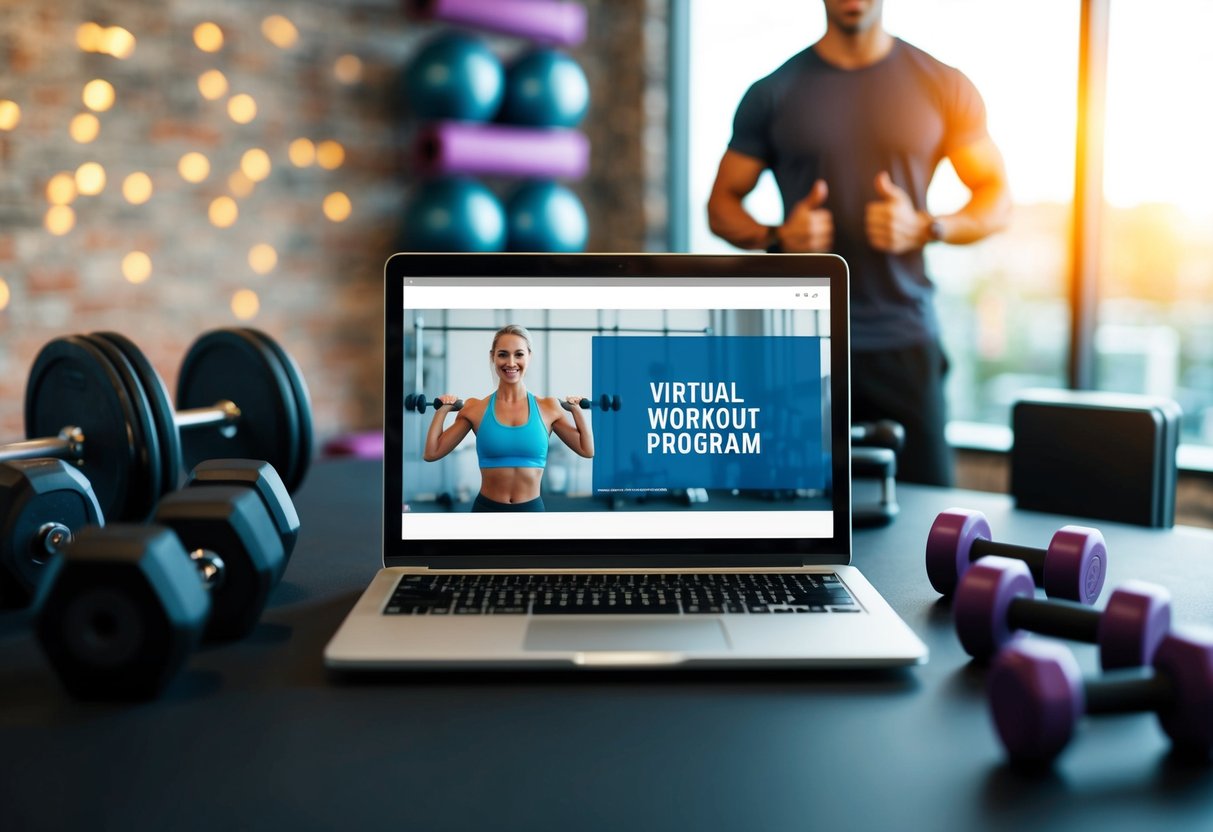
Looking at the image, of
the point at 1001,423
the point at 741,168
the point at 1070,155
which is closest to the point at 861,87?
the point at 741,168

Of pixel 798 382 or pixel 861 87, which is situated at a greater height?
pixel 861 87

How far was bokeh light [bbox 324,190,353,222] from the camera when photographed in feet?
11.7

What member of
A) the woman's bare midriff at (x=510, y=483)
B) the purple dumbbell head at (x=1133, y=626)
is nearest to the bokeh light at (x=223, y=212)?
the woman's bare midriff at (x=510, y=483)

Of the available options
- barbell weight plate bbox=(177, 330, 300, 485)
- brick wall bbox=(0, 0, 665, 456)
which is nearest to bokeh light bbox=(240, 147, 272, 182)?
brick wall bbox=(0, 0, 665, 456)

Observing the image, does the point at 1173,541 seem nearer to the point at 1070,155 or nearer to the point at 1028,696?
the point at 1028,696

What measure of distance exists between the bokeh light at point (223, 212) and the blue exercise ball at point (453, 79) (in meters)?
0.66

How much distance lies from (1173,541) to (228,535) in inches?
36.7

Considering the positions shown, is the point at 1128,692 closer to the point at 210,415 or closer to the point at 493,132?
the point at 210,415

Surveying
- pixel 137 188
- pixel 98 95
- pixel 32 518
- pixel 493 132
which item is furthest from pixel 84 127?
pixel 32 518

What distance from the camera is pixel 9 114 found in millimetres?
2889

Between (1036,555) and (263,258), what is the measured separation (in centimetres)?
297

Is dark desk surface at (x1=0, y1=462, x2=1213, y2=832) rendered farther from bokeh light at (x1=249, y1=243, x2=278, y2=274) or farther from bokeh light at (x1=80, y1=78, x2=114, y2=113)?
bokeh light at (x1=249, y1=243, x2=278, y2=274)

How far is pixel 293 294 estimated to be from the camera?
3502mm

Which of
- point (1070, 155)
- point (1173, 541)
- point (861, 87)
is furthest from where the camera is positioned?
point (1070, 155)
